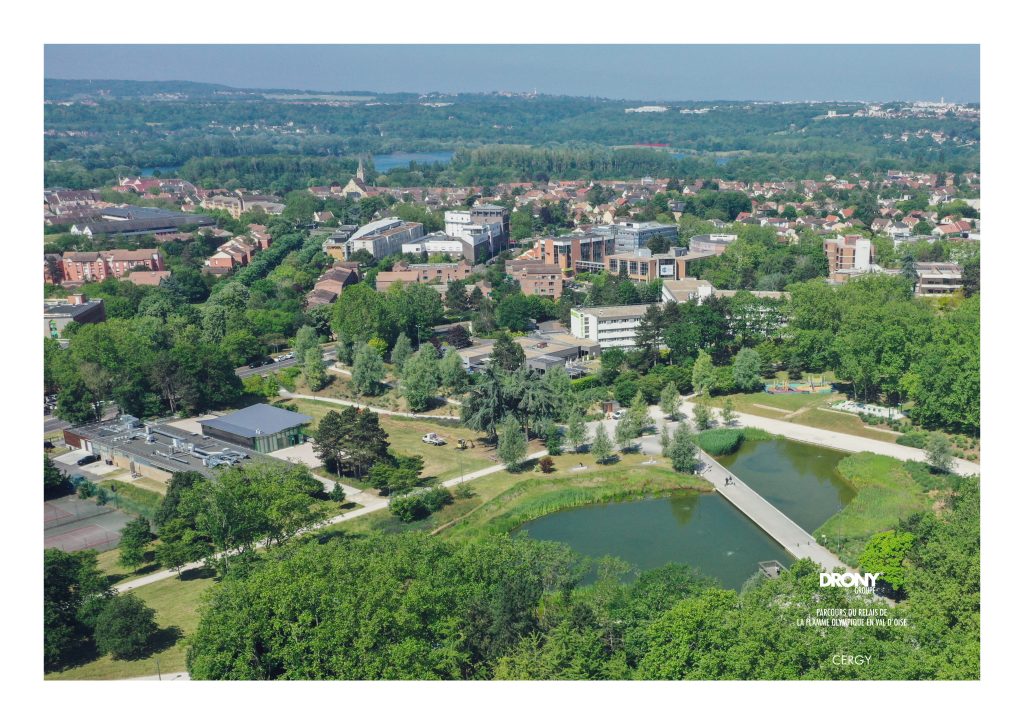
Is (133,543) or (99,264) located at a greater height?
(99,264)

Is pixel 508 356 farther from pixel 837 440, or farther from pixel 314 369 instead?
pixel 837 440

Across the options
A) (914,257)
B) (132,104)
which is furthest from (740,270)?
(132,104)

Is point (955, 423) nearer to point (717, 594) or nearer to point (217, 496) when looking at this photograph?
point (717, 594)

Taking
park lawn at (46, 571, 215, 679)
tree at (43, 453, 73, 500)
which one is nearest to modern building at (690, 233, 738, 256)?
tree at (43, 453, 73, 500)

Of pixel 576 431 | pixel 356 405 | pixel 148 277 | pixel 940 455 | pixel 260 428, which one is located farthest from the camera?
pixel 148 277

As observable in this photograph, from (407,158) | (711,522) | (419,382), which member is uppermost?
(407,158)

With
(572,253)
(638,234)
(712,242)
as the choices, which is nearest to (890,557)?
(572,253)

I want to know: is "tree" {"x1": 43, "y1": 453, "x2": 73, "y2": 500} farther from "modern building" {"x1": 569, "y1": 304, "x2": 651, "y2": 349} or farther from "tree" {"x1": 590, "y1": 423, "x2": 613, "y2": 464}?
"modern building" {"x1": 569, "y1": 304, "x2": 651, "y2": 349}

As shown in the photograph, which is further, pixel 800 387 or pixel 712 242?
pixel 712 242
